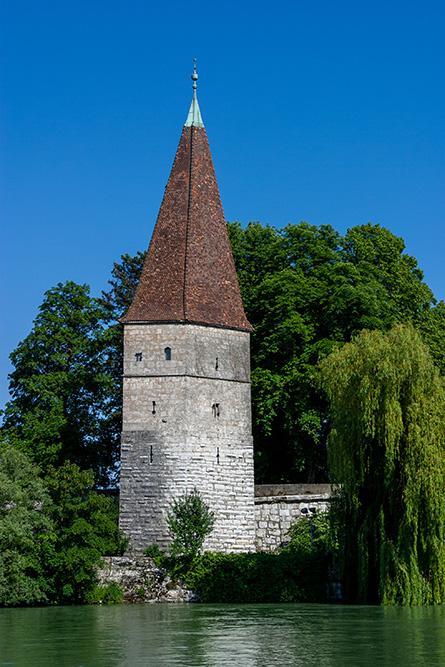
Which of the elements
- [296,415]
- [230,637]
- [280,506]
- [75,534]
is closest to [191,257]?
[296,415]

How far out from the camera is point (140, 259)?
4438 cm

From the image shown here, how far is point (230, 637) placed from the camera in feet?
57.9

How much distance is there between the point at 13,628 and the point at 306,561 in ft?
36.6

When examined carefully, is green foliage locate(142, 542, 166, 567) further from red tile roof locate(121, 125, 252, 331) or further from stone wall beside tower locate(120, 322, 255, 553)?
red tile roof locate(121, 125, 252, 331)

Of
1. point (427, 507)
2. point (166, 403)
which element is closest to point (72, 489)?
point (166, 403)

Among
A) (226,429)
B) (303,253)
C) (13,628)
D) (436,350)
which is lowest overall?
(13,628)

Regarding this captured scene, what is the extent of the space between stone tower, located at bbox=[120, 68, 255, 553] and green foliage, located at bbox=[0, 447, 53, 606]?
381 cm

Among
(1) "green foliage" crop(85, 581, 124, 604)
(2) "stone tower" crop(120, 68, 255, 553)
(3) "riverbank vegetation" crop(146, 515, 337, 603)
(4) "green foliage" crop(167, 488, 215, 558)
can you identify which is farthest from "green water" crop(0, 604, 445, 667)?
(2) "stone tower" crop(120, 68, 255, 553)

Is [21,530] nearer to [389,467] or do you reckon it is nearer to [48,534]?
[48,534]

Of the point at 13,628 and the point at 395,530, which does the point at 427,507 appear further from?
the point at 13,628

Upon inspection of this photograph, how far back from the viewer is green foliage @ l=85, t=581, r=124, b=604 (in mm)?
29391

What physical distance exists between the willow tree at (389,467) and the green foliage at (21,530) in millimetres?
9712

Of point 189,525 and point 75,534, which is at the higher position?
point 189,525

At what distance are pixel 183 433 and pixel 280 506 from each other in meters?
4.54
